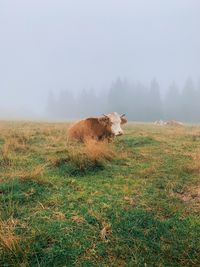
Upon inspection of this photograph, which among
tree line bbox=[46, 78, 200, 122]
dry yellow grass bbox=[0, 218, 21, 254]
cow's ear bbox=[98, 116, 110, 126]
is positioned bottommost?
dry yellow grass bbox=[0, 218, 21, 254]

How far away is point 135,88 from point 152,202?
114407mm

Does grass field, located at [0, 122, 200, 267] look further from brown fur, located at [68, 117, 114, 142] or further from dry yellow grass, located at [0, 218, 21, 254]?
brown fur, located at [68, 117, 114, 142]

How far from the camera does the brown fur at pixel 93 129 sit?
1464 cm

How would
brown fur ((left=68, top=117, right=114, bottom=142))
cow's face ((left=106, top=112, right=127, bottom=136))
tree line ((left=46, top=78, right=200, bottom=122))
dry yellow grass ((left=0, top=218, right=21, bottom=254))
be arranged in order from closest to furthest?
dry yellow grass ((left=0, top=218, right=21, bottom=254))
brown fur ((left=68, top=117, right=114, bottom=142))
cow's face ((left=106, top=112, right=127, bottom=136))
tree line ((left=46, top=78, right=200, bottom=122))

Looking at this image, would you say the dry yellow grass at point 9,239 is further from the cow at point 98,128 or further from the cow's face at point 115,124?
the cow's face at point 115,124

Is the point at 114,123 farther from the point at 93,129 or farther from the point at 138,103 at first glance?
the point at 138,103

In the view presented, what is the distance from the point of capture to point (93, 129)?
14.8m

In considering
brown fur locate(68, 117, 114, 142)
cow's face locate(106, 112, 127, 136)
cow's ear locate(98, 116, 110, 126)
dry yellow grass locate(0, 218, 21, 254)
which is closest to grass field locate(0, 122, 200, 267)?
dry yellow grass locate(0, 218, 21, 254)

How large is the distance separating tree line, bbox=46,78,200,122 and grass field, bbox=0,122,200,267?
88.3 m

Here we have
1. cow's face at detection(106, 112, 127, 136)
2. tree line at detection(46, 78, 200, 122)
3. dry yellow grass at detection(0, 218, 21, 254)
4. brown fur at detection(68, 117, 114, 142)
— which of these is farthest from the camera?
tree line at detection(46, 78, 200, 122)

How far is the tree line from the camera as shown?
101 meters

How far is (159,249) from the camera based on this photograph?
4629 millimetres

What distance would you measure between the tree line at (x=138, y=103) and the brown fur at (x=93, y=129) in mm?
81855

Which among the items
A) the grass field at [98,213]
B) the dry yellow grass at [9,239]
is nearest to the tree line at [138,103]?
the grass field at [98,213]
